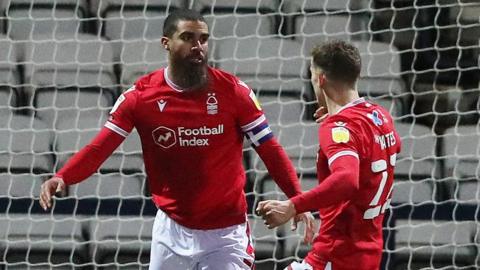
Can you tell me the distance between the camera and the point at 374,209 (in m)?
4.17

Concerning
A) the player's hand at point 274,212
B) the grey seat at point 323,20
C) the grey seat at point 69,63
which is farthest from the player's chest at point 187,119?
the grey seat at point 323,20

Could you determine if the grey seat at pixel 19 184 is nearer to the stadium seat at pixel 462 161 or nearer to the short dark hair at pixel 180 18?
the short dark hair at pixel 180 18

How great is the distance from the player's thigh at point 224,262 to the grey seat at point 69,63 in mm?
1871

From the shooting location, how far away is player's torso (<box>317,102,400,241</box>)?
4.10 meters

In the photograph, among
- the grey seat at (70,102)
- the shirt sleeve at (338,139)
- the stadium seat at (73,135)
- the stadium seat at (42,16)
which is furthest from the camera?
the stadium seat at (42,16)

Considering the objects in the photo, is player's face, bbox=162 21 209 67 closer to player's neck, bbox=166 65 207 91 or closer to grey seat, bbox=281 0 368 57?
player's neck, bbox=166 65 207 91

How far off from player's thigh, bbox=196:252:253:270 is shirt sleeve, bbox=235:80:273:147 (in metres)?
0.42

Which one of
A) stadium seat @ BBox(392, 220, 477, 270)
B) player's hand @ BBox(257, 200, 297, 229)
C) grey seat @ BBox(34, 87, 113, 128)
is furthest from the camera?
grey seat @ BBox(34, 87, 113, 128)

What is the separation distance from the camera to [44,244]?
5840mm

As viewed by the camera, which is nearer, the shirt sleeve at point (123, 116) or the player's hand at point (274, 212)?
the player's hand at point (274, 212)

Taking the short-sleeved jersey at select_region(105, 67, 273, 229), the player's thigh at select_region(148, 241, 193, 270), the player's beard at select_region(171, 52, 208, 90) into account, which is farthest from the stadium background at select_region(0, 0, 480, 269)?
the player's beard at select_region(171, 52, 208, 90)

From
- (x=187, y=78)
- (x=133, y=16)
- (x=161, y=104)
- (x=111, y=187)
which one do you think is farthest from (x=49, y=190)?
(x=133, y=16)

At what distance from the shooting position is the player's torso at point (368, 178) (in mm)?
4098

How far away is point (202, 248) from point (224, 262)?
0.09 meters
